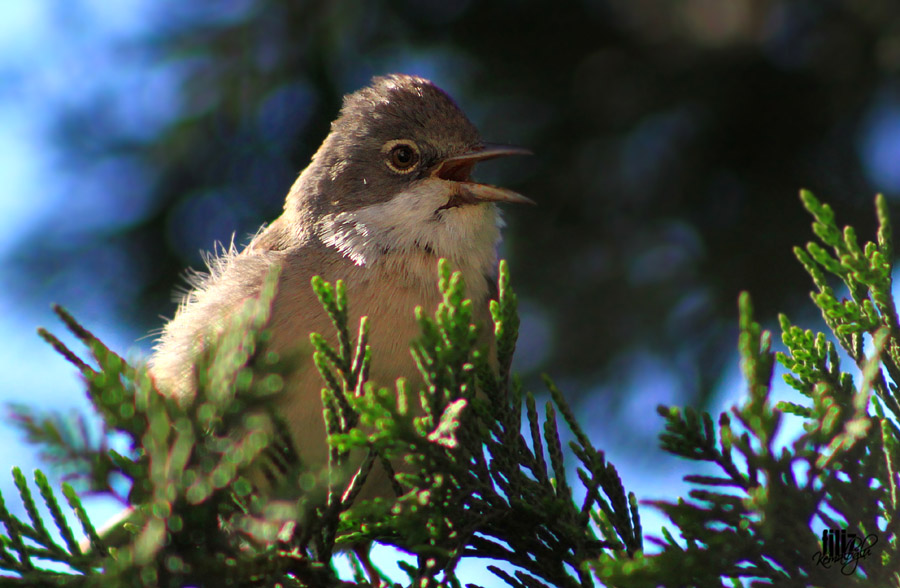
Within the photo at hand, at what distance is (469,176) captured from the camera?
14.4 ft

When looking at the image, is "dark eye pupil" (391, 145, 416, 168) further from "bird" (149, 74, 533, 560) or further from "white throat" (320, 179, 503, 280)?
"white throat" (320, 179, 503, 280)

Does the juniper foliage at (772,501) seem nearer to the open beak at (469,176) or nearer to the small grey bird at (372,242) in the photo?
the small grey bird at (372,242)

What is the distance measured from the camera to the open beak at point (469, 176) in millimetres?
3877

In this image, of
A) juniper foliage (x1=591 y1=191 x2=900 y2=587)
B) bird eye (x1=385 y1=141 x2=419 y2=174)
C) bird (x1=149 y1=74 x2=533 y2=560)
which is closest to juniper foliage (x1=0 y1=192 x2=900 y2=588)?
juniper foliage (x1=591 y1=191 x2=900 y2=587)

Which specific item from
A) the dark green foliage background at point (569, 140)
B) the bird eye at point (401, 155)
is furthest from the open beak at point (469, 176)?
the dark green foliage background at point (569, 140)

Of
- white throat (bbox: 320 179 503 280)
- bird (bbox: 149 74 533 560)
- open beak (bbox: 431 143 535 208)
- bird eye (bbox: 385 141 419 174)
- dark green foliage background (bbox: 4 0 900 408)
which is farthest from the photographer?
dark green foliage background (bbox: 4 0 900 408)

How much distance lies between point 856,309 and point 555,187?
3045mm

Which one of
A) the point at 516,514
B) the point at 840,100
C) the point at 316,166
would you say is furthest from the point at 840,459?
the point at 840,100

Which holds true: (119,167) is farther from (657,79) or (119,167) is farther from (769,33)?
(769,33)

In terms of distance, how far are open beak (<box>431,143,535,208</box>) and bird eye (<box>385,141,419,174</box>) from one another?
14cm

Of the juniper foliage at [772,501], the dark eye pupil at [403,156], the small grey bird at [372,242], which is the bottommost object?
the juniper foliage at [772,501]

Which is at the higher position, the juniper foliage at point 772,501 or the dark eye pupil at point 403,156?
the dark eye pupil at point 403,156

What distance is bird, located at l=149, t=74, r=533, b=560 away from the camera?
A: 127 inches

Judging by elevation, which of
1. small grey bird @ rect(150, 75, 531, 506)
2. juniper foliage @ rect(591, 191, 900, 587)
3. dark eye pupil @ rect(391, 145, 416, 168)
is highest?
dark eye pupil @ rect(391, 145, 416, 168)
